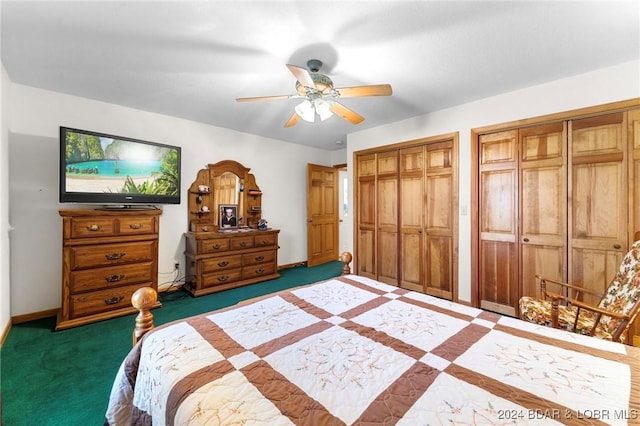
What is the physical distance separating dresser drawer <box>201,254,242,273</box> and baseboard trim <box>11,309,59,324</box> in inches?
60.7

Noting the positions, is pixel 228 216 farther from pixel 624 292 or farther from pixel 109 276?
pixel 624 292

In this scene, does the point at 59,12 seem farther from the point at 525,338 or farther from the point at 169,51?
the point at 525,338

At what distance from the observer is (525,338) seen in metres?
1.21

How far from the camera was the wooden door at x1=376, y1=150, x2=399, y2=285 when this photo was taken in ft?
12.7

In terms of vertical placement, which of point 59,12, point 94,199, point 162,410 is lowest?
point 162,410

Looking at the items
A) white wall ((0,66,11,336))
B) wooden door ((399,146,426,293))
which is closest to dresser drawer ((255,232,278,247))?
wooden door ((399,146,426,293))

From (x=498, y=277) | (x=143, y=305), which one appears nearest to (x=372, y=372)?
(x=143, y=305)

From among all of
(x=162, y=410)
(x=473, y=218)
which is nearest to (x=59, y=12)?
(x=162, y=410)

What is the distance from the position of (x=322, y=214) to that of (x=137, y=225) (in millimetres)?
3297

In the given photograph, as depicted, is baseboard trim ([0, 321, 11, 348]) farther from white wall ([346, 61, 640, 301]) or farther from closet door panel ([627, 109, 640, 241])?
closet door panel ([627, 109, 640, 241])

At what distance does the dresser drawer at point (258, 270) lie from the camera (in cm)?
399

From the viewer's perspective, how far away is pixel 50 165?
113 inches

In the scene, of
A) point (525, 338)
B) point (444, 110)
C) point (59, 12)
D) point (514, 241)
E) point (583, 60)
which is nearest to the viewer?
point (525, 338)

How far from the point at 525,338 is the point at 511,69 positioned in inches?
91.9
